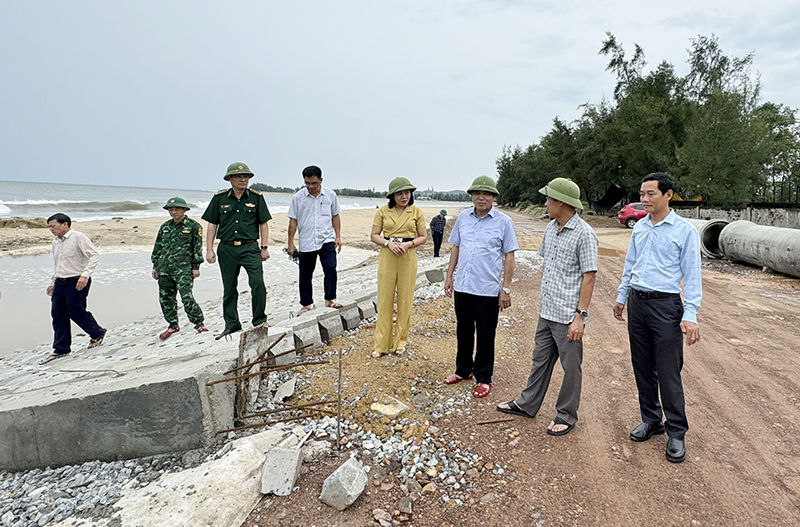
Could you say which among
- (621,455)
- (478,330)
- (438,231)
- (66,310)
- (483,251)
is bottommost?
(621,455)

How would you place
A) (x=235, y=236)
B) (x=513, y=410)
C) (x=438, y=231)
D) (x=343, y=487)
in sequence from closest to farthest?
(x=343, y=487) < (x=513, y=410) < (x=235, y=236) < (x=438, y=231)

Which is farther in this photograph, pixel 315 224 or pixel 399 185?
pixel 315 224

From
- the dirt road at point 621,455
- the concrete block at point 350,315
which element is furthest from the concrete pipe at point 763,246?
the concrete block at point 350,315

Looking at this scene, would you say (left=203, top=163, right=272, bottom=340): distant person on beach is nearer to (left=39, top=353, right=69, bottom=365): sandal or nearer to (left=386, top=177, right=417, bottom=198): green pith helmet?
(left=386, top=177, right=417, bottom=198): green pith helmet

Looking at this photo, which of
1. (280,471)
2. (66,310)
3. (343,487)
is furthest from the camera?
(66,310)

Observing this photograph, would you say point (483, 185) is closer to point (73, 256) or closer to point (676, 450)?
point (676, 450)

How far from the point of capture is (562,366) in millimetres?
3559

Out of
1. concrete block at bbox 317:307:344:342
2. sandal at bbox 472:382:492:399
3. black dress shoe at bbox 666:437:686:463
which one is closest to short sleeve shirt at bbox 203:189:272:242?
concrete block at bbox 317:307:344:342

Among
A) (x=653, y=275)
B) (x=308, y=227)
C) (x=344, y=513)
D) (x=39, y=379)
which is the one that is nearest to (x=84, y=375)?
(x=39, y=379)

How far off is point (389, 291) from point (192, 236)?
9.86ft

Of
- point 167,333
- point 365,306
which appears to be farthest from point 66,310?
point 365,306

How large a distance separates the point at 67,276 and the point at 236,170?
2.85m

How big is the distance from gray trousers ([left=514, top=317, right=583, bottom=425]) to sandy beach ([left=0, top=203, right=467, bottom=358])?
422 cm

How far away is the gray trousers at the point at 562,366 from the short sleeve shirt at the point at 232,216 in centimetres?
326
